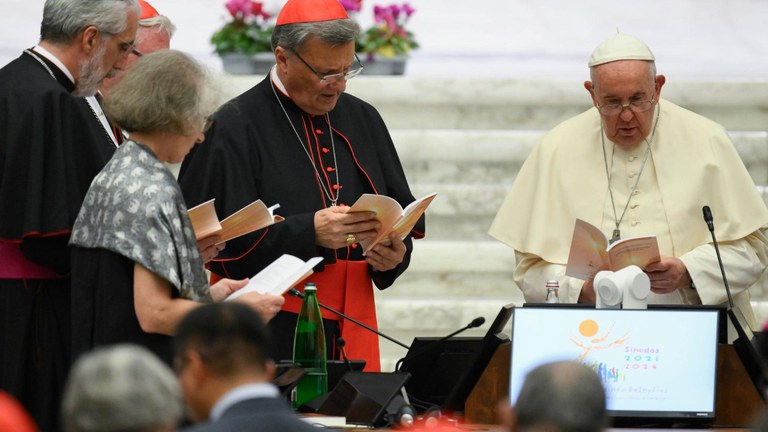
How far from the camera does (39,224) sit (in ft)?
13.4


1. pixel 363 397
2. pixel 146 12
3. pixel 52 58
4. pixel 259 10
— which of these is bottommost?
pixel 363 397

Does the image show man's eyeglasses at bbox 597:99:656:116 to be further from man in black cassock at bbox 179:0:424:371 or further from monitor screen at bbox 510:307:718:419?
monitor screen at bbox 510:307:718:419

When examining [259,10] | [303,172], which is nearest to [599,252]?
[303,172]

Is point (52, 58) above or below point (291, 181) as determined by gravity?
above

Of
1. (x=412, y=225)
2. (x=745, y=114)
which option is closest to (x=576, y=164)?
(x=412, y=225)

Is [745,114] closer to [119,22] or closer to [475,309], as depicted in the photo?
[475,309]

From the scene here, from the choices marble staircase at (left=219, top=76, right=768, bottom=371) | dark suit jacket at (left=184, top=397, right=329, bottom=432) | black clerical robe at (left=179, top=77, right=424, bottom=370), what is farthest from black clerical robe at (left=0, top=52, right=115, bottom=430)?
marble staircase at (left=219, top=76, right=768, bottom=371)

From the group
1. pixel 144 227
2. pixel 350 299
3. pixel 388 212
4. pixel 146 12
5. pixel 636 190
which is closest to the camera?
pixel 144 227

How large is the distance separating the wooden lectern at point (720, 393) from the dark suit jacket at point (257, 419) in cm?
154

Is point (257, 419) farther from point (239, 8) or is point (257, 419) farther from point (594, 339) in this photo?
point (239, 8)

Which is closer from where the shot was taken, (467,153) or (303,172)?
(303,172)

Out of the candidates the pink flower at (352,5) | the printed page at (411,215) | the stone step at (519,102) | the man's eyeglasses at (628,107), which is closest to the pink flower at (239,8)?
the pink flower at (352,5)

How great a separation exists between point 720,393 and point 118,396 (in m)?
2.43

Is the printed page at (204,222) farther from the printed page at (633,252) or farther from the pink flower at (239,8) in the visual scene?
the pink flower at (239,8)
